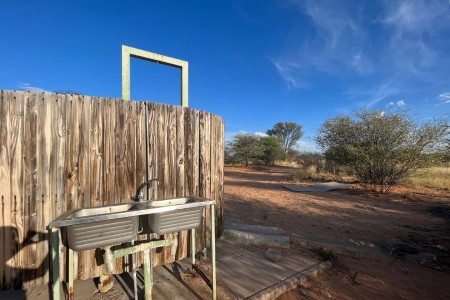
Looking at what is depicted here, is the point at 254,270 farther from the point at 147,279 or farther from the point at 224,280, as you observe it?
the point at 147,279

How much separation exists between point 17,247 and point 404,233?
630 centimetres

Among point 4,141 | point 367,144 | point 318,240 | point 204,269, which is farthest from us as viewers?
point 367,144

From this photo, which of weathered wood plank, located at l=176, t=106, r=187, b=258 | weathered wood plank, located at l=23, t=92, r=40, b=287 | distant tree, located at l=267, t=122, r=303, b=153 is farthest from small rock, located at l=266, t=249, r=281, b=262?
distant tree, located at l=267, t=122, r=303, b=153

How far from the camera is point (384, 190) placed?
962 cm

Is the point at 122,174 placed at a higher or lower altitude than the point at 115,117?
lower

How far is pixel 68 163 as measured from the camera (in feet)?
7.68

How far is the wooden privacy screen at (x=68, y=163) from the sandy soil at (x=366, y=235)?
2.08m

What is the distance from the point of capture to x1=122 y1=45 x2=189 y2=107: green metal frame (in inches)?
121

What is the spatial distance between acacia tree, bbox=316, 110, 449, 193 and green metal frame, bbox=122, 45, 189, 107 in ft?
31.6

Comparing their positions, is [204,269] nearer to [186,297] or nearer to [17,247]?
[186,297]

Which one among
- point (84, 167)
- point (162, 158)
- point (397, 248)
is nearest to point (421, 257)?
point (397, 248)

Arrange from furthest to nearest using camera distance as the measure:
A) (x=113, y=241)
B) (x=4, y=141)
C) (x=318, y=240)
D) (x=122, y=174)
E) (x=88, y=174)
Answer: (x=318, y=240) < (x=122, y=174) < (x=88, y=174) < (x=4, y=141) < (x=113, y=241)

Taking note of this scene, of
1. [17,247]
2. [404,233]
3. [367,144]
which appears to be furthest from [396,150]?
[17,247]

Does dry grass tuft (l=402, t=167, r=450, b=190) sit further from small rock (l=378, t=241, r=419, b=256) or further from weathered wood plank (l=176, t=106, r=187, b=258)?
weathered wood plank (l=176, t=106, r=187, b=258)
